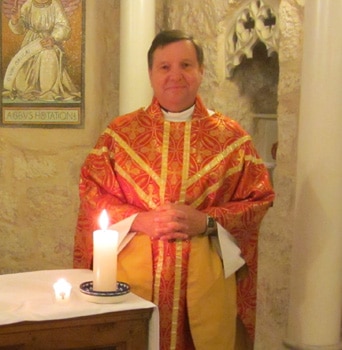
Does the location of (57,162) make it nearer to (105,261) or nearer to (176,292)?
(176,292)

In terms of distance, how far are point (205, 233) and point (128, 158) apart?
320 millimetres

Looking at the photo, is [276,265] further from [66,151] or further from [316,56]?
[66,151]

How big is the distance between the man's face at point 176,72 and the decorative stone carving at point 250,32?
3.17ft

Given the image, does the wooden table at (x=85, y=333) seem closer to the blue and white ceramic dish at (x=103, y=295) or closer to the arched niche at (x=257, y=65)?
the blue and white ceramic dish at (x=103, y=295)

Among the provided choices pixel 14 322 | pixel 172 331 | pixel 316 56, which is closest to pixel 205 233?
pixel 172 331

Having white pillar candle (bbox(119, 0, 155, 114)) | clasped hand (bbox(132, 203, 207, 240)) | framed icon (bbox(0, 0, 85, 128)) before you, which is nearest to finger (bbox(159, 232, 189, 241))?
clasped hand (bbox(132, 203, 207, 240))

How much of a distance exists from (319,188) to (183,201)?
2.25ft

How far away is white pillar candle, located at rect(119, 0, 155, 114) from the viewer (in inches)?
130

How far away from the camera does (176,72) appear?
1.96m

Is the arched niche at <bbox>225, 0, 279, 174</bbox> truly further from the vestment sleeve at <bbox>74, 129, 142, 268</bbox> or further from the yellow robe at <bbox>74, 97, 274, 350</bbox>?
the vestment sleeve at <bbox>74, 129, 142, 268</bbox>

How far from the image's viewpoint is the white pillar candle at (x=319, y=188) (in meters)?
2.42

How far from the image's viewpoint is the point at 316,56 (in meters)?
2.44

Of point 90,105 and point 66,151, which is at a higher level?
point 90,105

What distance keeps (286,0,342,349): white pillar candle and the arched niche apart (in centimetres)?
50
